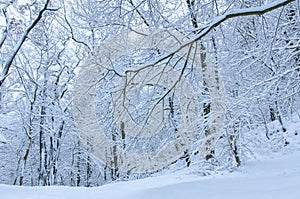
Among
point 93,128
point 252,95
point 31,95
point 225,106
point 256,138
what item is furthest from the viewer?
point 31,95

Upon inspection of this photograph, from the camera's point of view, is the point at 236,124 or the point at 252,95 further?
the point at 236,124

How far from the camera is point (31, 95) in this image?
49.9 ft

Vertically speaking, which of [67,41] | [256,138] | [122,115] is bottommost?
[256,138]

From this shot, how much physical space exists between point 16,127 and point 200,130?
13945 mm

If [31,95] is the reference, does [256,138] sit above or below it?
below

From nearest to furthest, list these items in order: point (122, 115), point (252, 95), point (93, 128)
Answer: point (122, 115) → point (252, 95) → point (93, 128)

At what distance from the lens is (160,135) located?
7121 mm

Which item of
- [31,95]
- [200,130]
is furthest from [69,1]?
[200,130]

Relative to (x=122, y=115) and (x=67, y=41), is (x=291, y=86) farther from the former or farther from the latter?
(x=67, y=41)

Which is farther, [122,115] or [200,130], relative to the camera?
[200,130]

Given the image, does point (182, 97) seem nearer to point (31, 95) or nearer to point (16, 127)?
point (31, 95)

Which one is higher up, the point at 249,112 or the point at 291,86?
the point at 291,86

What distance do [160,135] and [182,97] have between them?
176 cm

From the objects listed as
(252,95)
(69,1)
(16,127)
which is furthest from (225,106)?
(16,127)
